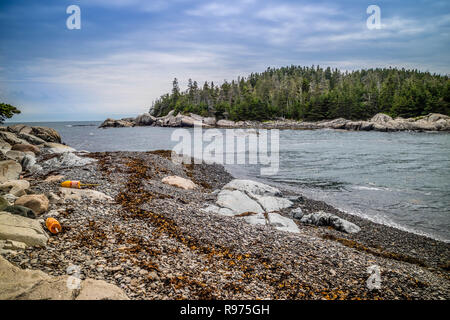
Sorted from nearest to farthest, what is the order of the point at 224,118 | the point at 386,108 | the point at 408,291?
A: the point at 408,291 → the point at 386,108 → the point at 224,118

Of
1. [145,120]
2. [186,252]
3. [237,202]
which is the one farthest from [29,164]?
[145,120]

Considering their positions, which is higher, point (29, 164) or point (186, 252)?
point (29, 164)

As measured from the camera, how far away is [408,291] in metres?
6.85

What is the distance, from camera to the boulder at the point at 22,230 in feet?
21.0

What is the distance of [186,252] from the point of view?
763cm

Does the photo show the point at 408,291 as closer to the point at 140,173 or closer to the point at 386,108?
the point at 140,173

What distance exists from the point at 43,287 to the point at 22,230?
2755 millimetres

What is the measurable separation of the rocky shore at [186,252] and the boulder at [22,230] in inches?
1.1

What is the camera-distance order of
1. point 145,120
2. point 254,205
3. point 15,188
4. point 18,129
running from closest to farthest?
point 15,188
point 254,205
point 18,129
point 145,120

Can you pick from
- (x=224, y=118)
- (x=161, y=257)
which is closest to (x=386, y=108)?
(x=224, y=118)

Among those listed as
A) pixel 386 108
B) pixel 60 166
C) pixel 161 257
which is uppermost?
pixel 386 108

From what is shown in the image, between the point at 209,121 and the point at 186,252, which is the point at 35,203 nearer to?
the point at 186,252

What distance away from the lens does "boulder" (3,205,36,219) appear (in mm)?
7688

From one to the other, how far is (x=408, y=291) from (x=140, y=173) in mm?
16704
